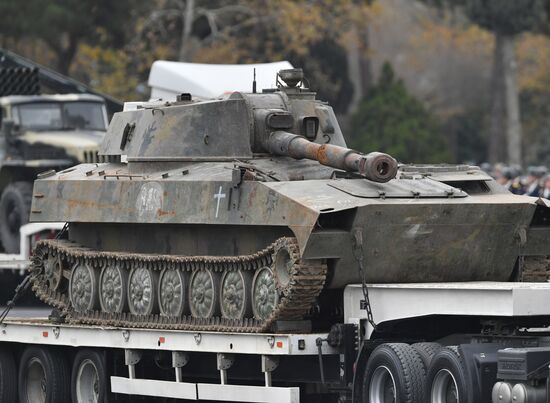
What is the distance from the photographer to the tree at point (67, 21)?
49719mm

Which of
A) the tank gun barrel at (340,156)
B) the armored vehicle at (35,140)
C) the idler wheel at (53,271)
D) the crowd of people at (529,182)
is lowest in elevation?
the idler wheel at (53,271)

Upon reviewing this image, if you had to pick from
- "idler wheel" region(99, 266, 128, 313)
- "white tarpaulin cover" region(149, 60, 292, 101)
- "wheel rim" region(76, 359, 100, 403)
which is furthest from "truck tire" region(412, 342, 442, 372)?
"white tarpaulin cover" region(149, 60, 292, 101)

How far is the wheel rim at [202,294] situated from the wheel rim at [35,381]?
2643 mm

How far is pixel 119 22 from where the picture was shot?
173ft

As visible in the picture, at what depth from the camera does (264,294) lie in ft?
59.5

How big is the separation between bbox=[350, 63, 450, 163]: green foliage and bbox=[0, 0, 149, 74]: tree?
751 cm

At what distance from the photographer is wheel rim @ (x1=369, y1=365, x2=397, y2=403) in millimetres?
16609

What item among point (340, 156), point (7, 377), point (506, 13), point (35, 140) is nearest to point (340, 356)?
point (340, 156)

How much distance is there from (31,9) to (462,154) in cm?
1679

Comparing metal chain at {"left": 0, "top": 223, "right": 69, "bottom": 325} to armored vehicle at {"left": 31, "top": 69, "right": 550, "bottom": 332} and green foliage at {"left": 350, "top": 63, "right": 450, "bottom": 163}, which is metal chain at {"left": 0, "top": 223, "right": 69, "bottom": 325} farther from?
green foliage at {"left": 350, "top": 63, "right": 450, "bottom": 163}

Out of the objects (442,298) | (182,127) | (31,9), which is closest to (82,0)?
(31,9)

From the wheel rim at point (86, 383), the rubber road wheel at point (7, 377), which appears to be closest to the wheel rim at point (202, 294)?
the wheel rim at point (86, 383)

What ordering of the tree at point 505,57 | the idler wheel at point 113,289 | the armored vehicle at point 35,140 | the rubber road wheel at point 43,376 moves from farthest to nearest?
1. the tree at point 505,57
2. the armored vehicle at point 35,140
3. the rubber road wheel at point 43,376
4. the idler wheel at point 113,289

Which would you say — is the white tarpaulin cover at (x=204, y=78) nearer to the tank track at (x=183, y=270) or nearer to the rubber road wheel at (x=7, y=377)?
the tank track at (x=183, y=270)
